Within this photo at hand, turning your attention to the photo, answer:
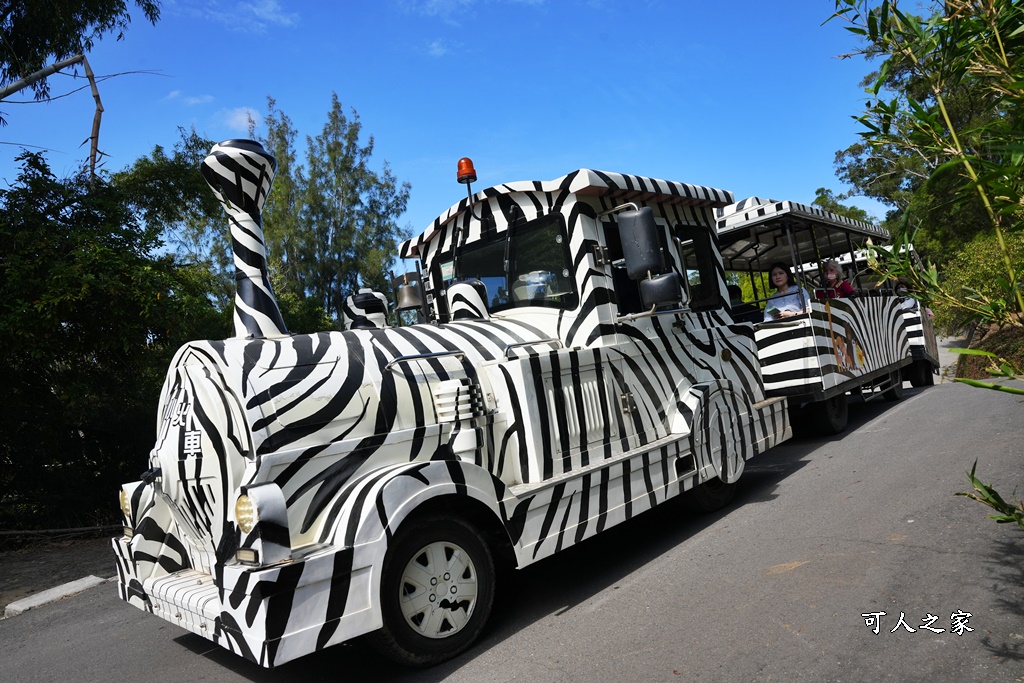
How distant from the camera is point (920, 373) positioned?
43.6ft

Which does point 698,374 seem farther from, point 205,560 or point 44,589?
point 44,589

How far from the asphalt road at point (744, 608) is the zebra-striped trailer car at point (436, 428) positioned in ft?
1.36

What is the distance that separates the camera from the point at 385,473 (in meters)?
3.44

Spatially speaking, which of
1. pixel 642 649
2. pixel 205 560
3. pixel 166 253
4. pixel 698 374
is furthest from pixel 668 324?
pixel 166 253

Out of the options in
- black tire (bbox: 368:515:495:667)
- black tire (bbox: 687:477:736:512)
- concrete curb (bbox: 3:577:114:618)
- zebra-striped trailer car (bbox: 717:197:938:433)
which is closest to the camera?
black tire (bbox: 368:515:495:667)

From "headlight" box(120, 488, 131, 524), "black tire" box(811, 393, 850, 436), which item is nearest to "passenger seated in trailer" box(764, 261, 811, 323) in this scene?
"black tire" box(811, 393, 850, 436)

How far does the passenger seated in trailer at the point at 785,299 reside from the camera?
8328 mm

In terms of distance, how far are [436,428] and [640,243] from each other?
176 cm

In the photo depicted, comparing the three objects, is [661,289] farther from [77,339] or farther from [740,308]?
[77,339]

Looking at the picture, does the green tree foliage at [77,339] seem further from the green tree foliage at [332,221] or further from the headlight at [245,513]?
the green tree foliage at [332,221]

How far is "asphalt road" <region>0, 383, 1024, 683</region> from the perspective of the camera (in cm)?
319

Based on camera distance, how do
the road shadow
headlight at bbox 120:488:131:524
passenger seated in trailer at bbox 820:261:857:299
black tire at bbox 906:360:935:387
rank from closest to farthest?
the road shadow → headlight at bbox 120:488:131:524 → passenger seated in trailer at bbox 820:261:857:299 → black tire at bbox 906:360:935:387

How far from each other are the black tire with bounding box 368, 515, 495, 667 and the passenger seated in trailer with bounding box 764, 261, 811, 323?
5554mm

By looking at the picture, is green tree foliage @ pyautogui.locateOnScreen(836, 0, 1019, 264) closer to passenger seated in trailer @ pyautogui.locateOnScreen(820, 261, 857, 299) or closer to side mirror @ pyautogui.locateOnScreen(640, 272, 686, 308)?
side mirror @ pyautogui.locateOnScreen(640, 272, 686, 308)
